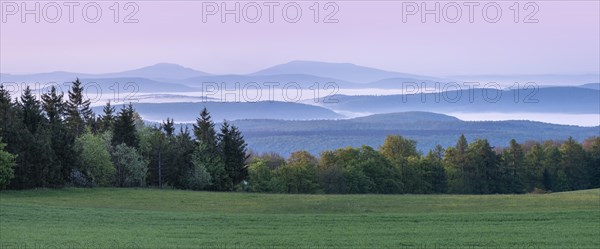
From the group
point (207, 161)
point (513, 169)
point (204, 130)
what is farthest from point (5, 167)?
point (513, 169)

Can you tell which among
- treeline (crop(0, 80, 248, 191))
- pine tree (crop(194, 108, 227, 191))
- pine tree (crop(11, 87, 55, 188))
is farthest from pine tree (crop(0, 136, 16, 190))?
pine tree (crop(194, 108, 227, 191))

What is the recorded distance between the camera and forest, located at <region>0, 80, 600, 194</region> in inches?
2264

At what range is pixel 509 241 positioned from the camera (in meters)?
28.4

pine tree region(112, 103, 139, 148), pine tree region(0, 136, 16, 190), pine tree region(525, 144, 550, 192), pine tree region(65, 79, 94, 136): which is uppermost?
pine tree region(65, 79, 94, 136)

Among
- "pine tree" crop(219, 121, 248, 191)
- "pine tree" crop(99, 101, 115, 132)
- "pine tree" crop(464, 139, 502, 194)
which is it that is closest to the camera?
"pine tree" crop(219, 121, 248, 191)

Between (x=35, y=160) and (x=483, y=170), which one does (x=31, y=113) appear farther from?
(x=483, y=170)

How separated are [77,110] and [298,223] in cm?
5282

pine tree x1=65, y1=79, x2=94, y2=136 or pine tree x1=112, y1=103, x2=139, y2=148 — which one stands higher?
pine tree x1=65, y1=79, x2=94, y2=136

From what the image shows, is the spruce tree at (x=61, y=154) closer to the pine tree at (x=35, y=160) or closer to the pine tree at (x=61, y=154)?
the pine tree at (x=61, y=154)

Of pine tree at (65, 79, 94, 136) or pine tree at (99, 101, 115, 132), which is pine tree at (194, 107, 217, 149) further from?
pine tree at (65, 79, 94, 136)

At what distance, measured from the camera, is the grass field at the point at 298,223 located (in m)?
27.5

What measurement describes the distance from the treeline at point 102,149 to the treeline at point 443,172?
32.3 ft

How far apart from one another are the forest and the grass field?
7914mm

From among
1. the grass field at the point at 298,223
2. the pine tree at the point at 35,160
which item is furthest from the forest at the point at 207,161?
the grass field at the point at 298,223
